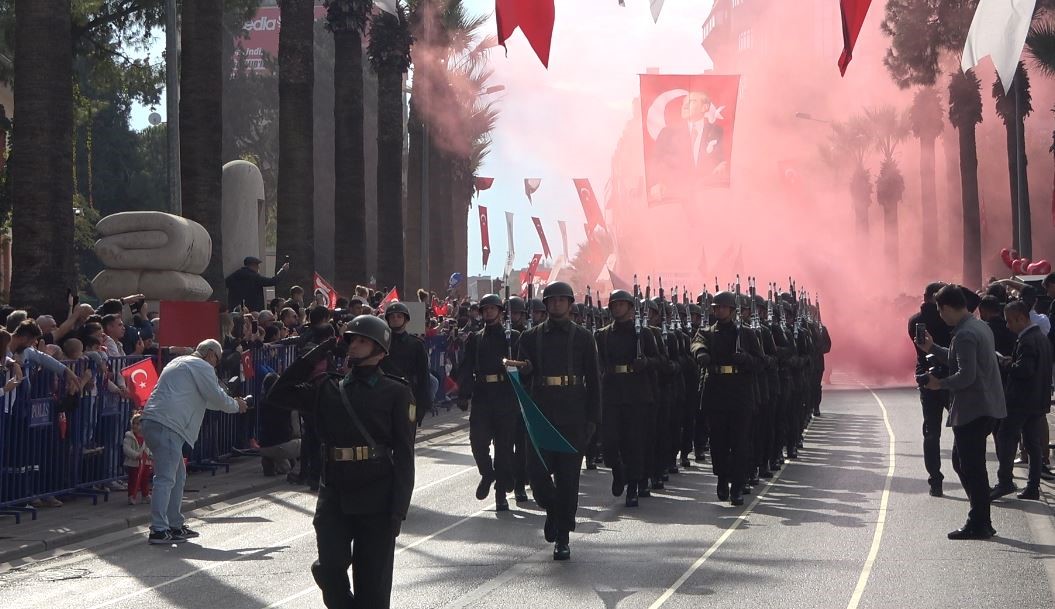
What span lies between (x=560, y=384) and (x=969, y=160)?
134 feet

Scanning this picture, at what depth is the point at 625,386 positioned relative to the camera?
48.6ft

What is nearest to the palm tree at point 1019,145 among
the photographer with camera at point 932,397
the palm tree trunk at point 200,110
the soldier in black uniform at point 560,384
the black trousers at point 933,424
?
the photographer with camera at point 932,397

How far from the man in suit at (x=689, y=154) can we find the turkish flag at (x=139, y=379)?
2841cm

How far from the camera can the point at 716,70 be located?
270 feet

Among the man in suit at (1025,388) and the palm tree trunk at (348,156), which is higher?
the palm tree trunk at (348,156)

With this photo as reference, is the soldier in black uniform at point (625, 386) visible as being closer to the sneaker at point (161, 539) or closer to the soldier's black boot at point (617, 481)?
the soldier's black boot at point (617, 481)

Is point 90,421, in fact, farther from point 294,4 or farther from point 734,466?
point 294,4

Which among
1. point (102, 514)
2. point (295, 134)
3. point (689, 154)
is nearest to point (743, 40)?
point (689, 154)

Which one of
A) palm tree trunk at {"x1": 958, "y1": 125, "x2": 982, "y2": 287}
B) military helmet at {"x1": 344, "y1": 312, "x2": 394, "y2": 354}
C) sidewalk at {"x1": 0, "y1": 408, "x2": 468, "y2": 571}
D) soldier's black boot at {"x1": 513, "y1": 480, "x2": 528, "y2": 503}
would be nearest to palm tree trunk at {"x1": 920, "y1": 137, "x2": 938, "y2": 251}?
palm tree trunk at {"x1": 958, "y1": 125, "x2": 982, "y2": 287}

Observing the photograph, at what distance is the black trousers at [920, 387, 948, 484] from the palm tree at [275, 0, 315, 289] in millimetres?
13822

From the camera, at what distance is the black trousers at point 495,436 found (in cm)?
1449

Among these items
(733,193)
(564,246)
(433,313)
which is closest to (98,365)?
(433,313)

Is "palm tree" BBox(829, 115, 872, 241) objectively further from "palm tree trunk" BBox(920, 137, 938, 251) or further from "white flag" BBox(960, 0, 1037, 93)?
"white flag" BBox(960, 0, 1037, 93)

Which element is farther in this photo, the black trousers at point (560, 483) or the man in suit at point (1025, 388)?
the man in suit at point (1025, 388)
